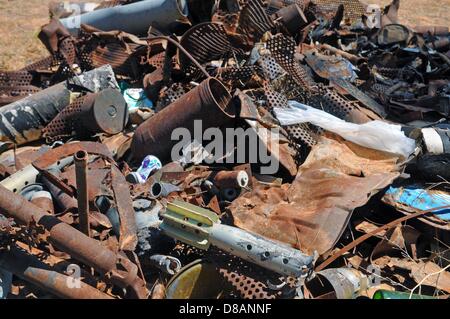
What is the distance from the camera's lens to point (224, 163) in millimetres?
3752

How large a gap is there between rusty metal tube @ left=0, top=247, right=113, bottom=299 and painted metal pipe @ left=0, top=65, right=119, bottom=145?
84.4 inches

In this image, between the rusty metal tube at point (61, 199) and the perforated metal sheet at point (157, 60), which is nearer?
the rusty metal tube at point (61, 199)

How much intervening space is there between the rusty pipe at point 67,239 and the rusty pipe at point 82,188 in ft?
0.65

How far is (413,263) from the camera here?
10.3ft

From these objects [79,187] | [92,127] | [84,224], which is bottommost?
[92,127]

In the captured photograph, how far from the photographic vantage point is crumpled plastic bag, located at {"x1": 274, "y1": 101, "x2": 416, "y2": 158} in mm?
3653

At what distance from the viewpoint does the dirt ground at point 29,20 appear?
6957 mm

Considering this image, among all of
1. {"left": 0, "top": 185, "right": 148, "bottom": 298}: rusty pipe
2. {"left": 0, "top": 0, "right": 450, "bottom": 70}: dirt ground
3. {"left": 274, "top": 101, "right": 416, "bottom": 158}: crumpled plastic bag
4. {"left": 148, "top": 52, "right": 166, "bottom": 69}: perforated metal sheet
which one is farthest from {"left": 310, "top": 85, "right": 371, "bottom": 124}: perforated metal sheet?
{"left": 0, "top": 0, "right": 450, "bottom": 70}: dirt ground

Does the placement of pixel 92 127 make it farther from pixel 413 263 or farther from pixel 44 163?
pixel 413 263

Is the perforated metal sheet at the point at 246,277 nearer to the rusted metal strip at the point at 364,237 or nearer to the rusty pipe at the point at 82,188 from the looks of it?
the rusted metal strip at the point at 364,237

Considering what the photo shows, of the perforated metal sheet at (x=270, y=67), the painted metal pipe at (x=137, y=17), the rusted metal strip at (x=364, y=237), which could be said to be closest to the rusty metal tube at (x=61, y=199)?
the rusted metal strip at (x=364, y=237)
